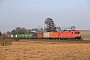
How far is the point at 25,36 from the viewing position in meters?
109

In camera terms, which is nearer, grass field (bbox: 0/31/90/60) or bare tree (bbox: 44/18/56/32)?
grass field (bbox: 0/31/90/60)

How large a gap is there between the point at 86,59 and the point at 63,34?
201 feet

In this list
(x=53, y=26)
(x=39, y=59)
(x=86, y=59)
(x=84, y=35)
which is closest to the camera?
(x=86, y=59)

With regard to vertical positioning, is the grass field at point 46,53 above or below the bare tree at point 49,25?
below

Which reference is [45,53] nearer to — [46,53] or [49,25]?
[46,53]

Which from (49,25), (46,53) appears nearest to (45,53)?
(46,53)

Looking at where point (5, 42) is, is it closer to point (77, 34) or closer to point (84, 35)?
point (77, 34)

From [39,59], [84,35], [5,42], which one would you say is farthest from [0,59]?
[84,35]

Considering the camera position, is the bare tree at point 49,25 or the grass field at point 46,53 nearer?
the grass field at point 46,53

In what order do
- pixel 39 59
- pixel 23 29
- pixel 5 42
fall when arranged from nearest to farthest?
pixel 39 59 < pixel 5 42 < pixel 23 29

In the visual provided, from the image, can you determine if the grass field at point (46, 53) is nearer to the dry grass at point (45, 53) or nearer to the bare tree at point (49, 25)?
the dry grass at point (45, 53)

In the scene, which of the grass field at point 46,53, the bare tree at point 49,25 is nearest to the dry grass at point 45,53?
the grass field at point 46,53

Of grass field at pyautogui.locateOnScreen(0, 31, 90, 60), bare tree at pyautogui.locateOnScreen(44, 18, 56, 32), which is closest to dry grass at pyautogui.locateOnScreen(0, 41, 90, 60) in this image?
grass field at pyautogui.locateOnScreen(0, 31, 90, 60)

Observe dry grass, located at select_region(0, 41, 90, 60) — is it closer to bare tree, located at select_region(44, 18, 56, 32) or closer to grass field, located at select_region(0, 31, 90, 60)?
grass field, located at select_region(0, 31, 90, 60)
